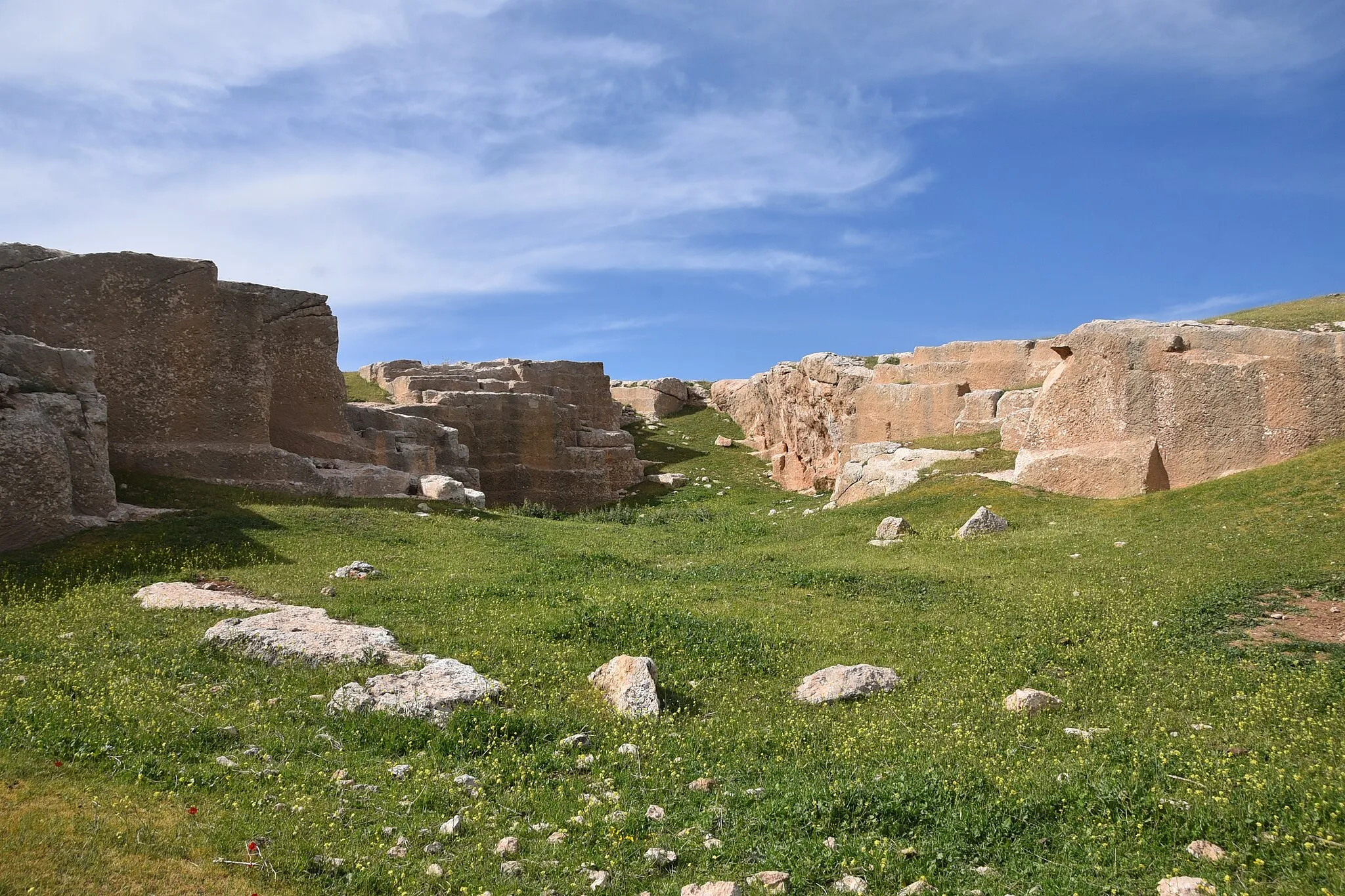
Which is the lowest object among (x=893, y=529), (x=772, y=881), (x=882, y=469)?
(x=772, y=881)

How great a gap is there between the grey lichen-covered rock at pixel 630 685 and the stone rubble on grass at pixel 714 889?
9.21 feet

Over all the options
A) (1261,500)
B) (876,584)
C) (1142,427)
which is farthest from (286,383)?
(1261,500)

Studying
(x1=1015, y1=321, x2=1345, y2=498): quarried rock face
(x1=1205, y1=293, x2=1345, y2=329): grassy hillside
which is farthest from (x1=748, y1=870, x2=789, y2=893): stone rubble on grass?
(x1=1205, y1=293, x2=1345, y2=329): grassy hillside

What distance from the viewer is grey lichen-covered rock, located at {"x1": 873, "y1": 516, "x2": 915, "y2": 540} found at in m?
18.0

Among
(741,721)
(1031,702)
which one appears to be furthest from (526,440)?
(1031,702)

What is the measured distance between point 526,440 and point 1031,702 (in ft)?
85.2

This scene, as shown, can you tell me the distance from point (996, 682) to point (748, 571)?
6.65 metres

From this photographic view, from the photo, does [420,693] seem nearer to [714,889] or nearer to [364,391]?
[714,889]

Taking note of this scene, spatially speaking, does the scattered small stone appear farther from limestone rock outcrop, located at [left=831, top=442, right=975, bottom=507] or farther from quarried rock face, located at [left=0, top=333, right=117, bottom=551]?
limestone rock outcrop, located at [left=831, top=442, right=975, bottom=507]

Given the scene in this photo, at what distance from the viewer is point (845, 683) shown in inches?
344

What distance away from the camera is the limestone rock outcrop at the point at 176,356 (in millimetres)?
18984

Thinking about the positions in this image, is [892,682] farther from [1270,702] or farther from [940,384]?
[940,384]

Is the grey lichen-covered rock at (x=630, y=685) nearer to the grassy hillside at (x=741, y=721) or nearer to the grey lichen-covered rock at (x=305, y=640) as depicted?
the grassy hillside at (x=741, y=721)

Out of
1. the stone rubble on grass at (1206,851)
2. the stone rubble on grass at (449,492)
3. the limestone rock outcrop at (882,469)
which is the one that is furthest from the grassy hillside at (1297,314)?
the stone rubble on grass at (1206,851)
